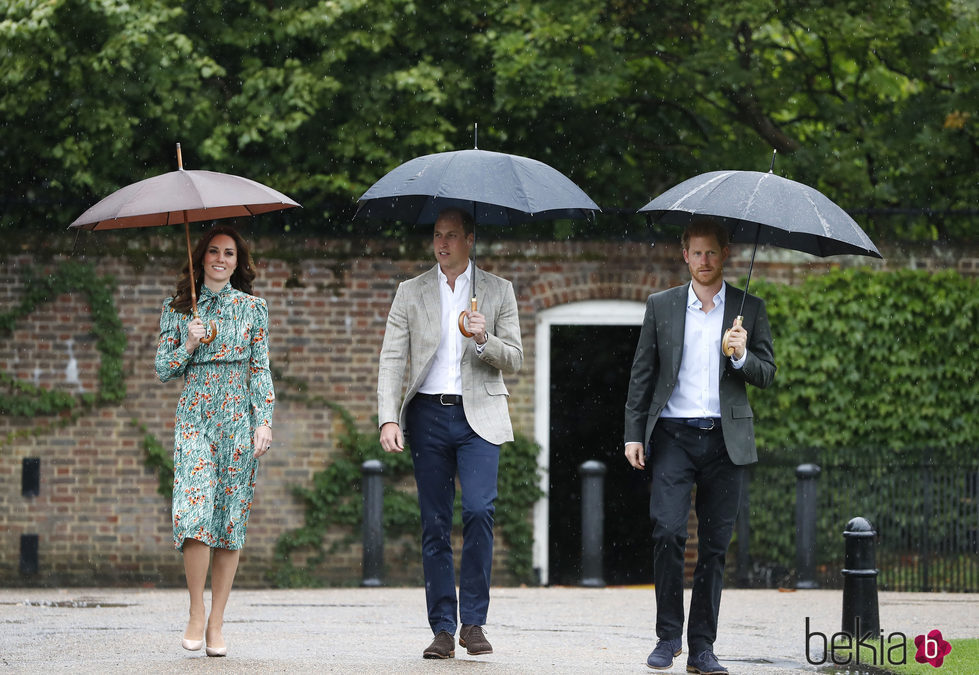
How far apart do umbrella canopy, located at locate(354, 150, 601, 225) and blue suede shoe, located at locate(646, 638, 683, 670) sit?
193 cm

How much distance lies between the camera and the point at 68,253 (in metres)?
11.4

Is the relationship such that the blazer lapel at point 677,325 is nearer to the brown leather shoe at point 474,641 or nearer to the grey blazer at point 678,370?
the grey blazer at point 678,370

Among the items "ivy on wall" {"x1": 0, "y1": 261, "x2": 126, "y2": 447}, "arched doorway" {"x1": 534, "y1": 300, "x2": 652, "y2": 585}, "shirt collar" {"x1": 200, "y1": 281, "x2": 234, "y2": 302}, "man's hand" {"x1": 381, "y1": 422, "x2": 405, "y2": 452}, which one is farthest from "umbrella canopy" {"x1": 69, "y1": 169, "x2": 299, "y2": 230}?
"arched doorway" {"x1": 534, "y1": 300, "x2": 652, "y2": 585}

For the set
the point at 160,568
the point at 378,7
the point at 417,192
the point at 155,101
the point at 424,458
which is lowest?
the point at 160,568

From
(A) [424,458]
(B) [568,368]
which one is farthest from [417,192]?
(B) [568,368]

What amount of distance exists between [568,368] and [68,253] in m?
5.10

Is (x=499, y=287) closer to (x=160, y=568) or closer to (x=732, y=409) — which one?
(x=732, y=409)

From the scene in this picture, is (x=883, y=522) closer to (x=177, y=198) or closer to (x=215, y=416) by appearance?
(x=215, y=416)

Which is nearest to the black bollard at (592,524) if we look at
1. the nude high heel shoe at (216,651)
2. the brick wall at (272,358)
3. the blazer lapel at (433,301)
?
the brick wall at (272,358)

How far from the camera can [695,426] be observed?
5848 millimetres

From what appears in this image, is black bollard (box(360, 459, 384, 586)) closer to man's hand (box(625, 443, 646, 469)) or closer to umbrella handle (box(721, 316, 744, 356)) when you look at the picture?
man's hand (box(625, 443, 646, 469))

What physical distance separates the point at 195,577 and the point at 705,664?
7.38 ft

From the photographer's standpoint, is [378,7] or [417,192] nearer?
[417,192]

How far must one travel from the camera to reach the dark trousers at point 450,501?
19.9 ft
